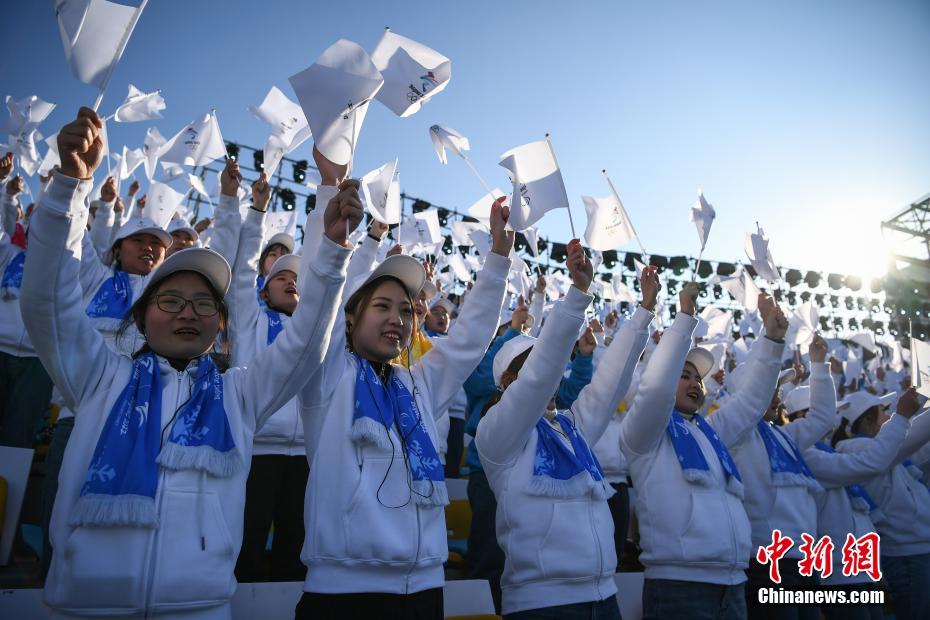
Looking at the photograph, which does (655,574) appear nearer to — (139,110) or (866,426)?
(866,426)

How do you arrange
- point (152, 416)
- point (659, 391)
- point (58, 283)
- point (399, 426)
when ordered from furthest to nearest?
point (659, 391), point (399, 426), point (152, 416), point (58, 283)

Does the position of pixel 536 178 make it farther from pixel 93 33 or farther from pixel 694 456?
pixel 93 33

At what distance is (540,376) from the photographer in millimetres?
2568

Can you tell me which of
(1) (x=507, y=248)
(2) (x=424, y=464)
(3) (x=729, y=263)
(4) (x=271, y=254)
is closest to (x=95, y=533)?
(2) (x=424, y=464)

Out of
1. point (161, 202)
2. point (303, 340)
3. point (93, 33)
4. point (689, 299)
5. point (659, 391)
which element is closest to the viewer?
point (303, 340)

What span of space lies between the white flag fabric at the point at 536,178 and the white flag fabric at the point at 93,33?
1659 millimetres

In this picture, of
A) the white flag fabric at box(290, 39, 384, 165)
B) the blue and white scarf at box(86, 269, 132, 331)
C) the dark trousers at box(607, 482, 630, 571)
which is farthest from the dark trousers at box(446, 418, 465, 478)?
the white flag fabric at box(290, 39, 384, 165)

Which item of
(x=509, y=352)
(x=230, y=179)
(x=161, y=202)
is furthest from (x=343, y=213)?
(x=161, y=202)

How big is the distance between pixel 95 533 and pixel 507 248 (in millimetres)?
1807

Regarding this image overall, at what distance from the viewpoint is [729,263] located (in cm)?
2581

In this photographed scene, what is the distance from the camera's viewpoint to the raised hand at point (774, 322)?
3.93 metres

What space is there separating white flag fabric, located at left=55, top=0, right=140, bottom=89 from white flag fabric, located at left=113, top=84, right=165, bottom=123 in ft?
11.2

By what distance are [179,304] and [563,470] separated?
1735 millimetres

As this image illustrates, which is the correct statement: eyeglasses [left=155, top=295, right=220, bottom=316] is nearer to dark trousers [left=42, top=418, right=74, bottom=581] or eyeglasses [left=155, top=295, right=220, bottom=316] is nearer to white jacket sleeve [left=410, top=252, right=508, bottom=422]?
white jacket sleeve [left=410, top=252, right=508, bottom=422]
